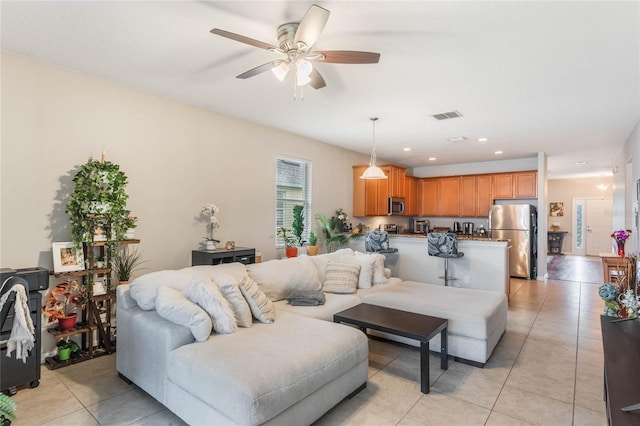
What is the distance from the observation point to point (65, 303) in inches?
125

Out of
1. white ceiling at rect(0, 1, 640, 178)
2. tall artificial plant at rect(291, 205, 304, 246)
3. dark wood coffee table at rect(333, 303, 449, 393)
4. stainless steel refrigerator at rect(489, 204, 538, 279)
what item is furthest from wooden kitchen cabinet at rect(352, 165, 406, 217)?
dark wood coffee table at rect(333, 303, 449, 393)

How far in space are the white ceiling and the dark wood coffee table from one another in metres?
2.28

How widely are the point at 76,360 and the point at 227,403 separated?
219 centimetres

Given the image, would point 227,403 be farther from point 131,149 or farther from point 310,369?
point 131,149

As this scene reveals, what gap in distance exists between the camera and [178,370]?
2127 mm

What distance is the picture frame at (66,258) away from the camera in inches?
121

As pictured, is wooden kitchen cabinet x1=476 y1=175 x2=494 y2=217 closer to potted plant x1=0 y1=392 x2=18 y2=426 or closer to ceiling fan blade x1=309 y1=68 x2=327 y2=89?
ceiling fan blade x1=309 y1=68 x2=327 y2=89

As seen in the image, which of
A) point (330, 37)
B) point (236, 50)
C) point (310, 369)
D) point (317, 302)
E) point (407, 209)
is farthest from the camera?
point (407, 209)

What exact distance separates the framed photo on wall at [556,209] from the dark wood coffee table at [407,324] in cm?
1123

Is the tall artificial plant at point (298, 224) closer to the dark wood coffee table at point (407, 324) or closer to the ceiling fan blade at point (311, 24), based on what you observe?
the dark wood coffee table at point (407, 324)

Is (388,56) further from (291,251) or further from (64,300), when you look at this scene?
(64,300)

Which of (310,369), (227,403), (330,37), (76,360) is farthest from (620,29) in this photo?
(76,360)

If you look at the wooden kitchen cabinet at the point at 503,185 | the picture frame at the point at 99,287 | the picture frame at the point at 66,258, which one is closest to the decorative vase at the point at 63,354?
the picture frame at the point at 99,287

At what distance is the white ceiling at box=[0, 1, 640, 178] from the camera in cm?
226
